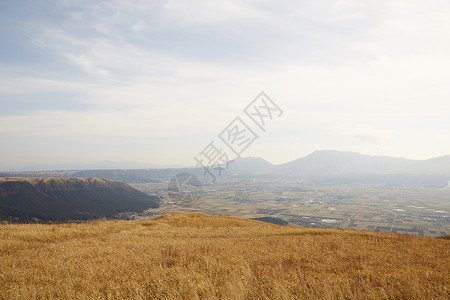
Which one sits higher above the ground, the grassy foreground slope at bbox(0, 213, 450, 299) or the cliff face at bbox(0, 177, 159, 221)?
the grassy foreground slope at bbox(0, 213, 450, 299)

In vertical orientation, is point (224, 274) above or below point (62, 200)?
above

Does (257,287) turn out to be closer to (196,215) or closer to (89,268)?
(89,268)

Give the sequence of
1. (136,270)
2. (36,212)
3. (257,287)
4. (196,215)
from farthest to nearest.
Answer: (36,212)
(196,215)
(136,270)
(257,287)

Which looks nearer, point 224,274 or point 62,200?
point 224,274

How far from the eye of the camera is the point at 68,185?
7269 inches

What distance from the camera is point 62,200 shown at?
158 metres

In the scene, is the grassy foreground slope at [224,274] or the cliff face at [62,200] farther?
the cliff face at [62,200]

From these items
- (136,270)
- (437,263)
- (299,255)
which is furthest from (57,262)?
(437,263)

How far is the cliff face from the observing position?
Result: 120m

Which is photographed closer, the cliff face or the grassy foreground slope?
the grassy foreground slope

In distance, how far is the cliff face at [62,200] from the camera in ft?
394

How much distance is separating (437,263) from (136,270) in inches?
416

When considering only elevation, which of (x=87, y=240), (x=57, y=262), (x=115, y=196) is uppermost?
(x=57, y=262)

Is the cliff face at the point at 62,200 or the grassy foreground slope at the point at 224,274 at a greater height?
the grassy foreground slope at the point at 224,274
